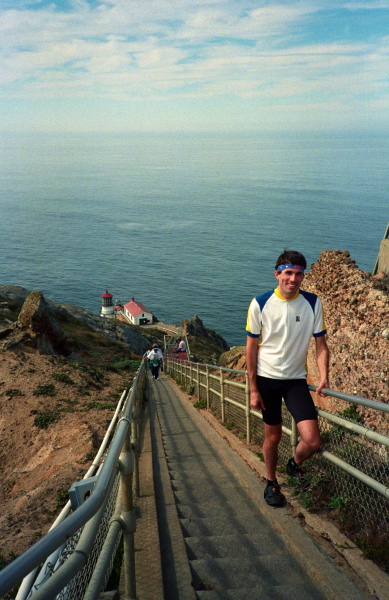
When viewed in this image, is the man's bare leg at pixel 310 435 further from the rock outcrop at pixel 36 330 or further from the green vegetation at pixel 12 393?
the rock outcrop at pixel 36 330

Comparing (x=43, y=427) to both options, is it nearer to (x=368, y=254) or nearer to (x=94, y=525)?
(x=94, y=525)

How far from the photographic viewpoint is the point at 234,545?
13.9 ft

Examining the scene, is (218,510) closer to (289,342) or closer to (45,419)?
(289,342)

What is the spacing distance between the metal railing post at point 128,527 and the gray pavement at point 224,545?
0.63ft

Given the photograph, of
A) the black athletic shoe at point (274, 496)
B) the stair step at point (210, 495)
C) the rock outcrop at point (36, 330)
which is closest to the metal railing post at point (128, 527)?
the black athletic shoe at point (274, 496)

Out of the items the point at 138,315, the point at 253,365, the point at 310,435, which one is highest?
the point at 138,315

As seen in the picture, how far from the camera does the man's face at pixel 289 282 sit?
4.56 m

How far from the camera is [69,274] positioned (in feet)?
311

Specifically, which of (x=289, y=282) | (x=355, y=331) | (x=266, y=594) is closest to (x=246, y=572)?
(x=266, y=594)

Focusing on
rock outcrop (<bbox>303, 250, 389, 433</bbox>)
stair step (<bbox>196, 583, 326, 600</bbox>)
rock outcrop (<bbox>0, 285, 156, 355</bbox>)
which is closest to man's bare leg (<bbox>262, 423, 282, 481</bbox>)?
Result: stair step (<bbox>196, 583, 326, 600</bbox>)

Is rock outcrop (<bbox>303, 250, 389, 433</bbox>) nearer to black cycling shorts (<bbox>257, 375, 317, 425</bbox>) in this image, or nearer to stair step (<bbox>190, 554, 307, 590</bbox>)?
black cycling shorts (<bbox>257, 375, 317, 425</bbox>)

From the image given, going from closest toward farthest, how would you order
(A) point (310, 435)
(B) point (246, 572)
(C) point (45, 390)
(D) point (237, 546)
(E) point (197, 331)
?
(B) point (246, 572) → (D) point (237, 546) → (A) point (310, 435) → (C) point (45, 390) → (E) point (197, 331)

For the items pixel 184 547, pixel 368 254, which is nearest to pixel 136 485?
pixel 184 547

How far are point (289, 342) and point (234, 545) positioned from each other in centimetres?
174
